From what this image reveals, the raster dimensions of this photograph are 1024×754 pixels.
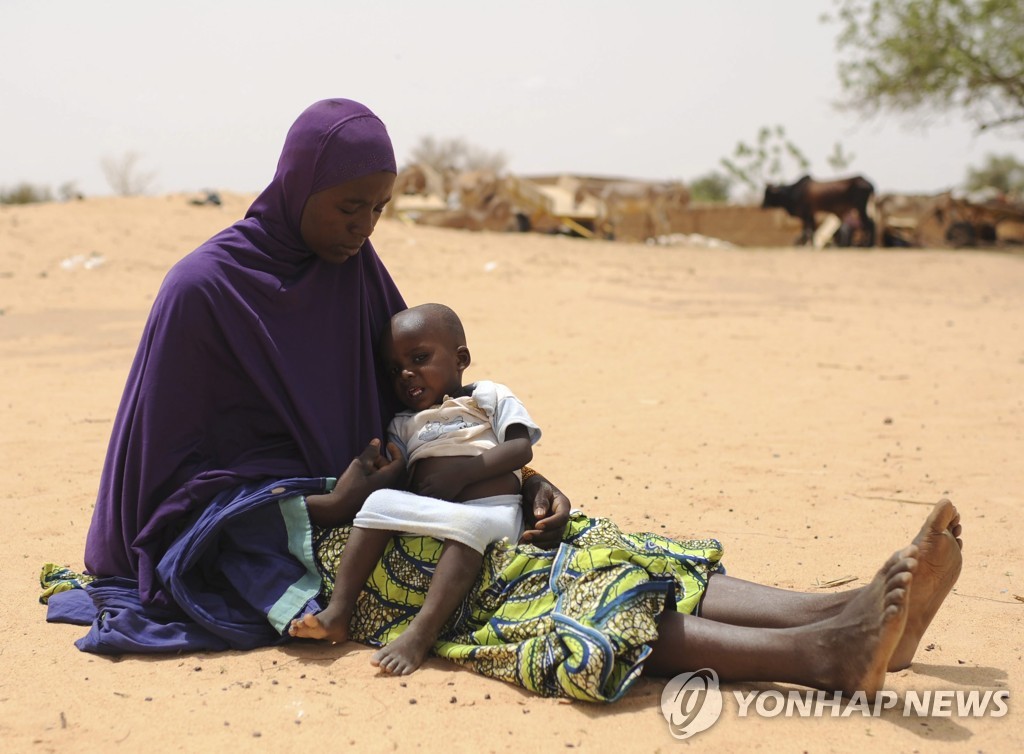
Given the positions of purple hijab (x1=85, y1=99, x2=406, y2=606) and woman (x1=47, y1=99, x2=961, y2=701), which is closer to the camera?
woman (x1=47, y1=99, x2=961, y2=701)

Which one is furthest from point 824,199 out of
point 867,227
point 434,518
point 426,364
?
point 434,518

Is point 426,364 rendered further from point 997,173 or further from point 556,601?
point 997,173

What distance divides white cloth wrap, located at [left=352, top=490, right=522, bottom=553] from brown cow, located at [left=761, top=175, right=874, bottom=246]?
23965mm

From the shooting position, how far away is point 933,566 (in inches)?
109

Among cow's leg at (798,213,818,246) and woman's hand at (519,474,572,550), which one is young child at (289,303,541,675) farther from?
cow's leg at (798,213,818,246)

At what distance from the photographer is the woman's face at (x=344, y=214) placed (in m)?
3.39

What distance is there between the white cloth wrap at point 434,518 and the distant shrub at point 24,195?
2868 cm

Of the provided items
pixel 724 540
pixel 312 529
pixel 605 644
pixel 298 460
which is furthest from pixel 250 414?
pixel 724 540

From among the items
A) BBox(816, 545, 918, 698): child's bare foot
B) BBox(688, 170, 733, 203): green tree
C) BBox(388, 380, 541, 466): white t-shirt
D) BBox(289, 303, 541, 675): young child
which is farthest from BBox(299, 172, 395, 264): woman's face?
BBox(688, 170, 733, 203): green tree

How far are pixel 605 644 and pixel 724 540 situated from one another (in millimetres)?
1830

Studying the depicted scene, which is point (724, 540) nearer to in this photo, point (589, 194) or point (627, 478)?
point (627, 478)

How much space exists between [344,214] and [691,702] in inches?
73.7

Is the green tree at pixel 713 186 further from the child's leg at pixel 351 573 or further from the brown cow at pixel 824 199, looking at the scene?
the child's leg at pixel 351 573

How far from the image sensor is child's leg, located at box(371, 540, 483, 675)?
2.99 meters
